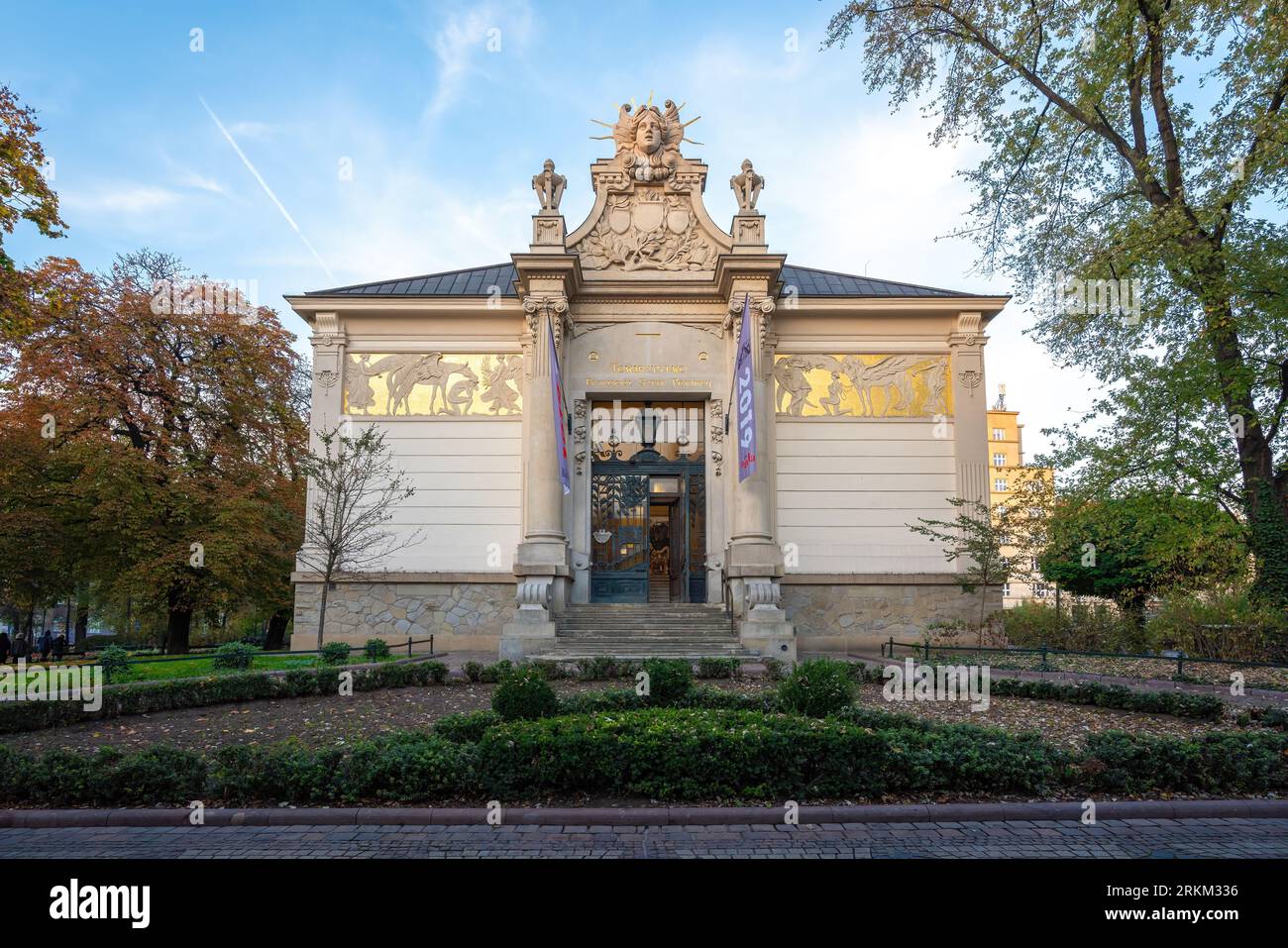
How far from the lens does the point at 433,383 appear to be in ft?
75.6

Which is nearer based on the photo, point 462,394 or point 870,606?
point 870,606

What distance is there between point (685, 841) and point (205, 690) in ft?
32.8

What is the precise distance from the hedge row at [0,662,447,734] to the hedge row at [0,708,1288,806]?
4132 mm

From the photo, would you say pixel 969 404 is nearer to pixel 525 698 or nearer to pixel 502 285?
pixel 502 285

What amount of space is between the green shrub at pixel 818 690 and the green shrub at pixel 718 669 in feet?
17.9

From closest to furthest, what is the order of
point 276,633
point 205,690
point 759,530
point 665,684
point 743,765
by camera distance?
point 743,765
point 665,684
point 205,690
point 759,530
point 276,633

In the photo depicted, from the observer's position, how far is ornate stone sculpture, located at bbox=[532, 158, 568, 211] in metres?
22.2

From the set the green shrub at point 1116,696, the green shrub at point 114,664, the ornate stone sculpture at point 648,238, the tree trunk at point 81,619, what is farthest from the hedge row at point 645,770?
the tree trunk at point 81,619

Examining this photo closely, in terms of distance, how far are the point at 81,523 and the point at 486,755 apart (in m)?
22.8

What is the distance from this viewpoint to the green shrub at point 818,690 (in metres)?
9.74

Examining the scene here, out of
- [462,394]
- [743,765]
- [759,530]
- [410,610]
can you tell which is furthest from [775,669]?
[462,394]

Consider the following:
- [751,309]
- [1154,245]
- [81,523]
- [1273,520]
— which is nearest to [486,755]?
[751,309]

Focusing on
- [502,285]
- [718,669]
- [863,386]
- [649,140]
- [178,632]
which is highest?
[649,140]
